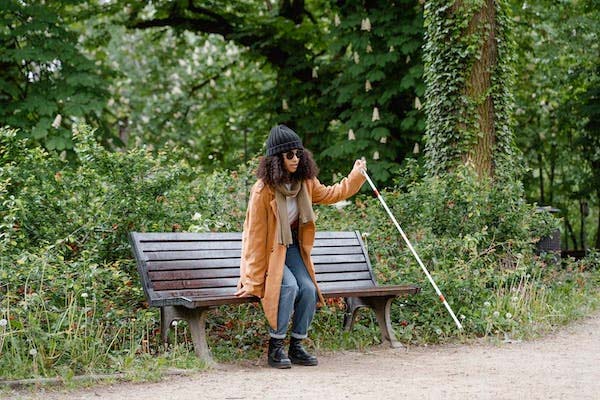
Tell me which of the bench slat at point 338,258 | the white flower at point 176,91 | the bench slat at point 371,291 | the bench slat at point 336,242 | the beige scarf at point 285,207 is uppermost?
the white flower at point 176,91

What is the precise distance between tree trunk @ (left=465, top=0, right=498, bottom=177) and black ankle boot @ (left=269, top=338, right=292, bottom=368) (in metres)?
4.64

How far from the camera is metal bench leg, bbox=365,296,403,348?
6.84m

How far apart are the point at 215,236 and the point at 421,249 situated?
2199mm

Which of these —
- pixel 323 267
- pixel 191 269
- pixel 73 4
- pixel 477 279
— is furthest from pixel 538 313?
pixel 73 4

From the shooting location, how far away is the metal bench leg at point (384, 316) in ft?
22.4

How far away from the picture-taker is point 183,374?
546 cm

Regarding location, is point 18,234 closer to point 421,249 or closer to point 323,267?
point 323,267

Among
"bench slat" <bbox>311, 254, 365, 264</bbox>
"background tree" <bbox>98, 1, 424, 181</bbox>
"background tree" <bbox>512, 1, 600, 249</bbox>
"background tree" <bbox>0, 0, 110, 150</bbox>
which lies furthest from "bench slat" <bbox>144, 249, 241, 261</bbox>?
"background tree" <bbox>512, 1, 600, 249</bbox>

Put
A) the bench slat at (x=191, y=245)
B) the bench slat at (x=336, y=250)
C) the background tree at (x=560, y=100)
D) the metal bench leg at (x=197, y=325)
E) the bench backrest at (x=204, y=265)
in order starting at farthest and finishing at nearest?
the background tree at (x=560, y=100) → the bench slat at (x=336, y=250) → the bench slat at (x=191, y=245) → the bench backrest at (x=204, y=265) → the metal bench leg at (x=197, y=325)

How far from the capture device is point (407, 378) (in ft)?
17.7

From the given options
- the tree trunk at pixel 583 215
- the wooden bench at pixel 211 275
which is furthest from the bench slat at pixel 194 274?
the tree trunk at pixel 583 215

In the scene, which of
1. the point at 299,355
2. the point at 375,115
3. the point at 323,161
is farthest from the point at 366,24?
the point at 299,355

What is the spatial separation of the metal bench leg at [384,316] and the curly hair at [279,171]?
140 cm

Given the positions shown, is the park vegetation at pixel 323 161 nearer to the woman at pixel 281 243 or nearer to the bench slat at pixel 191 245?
the bench slat at pixel 191 245
